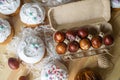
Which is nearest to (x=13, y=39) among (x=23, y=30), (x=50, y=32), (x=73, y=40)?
(x=23, y=30)

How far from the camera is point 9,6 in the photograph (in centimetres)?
150

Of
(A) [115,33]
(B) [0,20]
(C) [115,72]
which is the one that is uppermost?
(B) [0,20]

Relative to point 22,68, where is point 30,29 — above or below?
above

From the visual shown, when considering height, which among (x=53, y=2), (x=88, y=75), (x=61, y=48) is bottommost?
(x=88, y=75)

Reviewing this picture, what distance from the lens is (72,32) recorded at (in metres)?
1.48

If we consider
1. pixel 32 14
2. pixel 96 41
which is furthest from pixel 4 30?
pixel 96 41

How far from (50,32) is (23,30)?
12 centimetres

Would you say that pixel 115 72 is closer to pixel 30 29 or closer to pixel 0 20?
pixel 30 29

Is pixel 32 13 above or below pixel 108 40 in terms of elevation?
above

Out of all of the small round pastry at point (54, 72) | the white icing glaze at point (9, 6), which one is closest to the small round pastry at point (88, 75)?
the small round pastry at point (54, 72)

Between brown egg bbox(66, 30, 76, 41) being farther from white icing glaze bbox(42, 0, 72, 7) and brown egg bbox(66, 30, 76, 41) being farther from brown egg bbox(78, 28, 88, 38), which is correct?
white icing glaze bbox(42, 0, 72, 7)

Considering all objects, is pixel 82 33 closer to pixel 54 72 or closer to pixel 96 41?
pixel 96 41

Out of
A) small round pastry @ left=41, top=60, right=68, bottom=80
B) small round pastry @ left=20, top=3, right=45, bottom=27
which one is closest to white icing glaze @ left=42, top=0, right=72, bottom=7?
small round pastry @ left=20, top=3, right=45, bottom=27

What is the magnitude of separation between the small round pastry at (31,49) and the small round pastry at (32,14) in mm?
72
